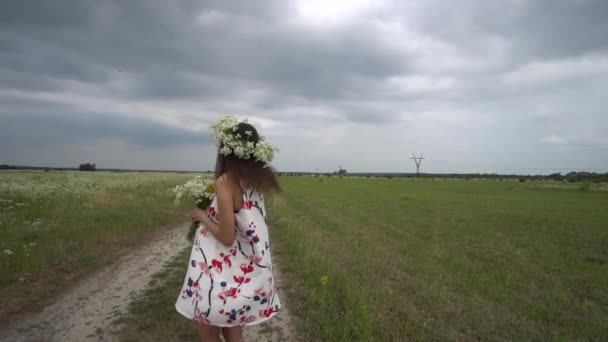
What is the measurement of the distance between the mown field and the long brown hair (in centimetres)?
481

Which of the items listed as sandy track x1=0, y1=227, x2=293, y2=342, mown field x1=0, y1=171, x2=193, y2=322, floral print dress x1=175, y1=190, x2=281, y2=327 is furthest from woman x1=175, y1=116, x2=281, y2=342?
mown field x1=0, y1=171, x2=193, y2=322

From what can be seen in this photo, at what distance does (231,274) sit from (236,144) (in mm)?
1108

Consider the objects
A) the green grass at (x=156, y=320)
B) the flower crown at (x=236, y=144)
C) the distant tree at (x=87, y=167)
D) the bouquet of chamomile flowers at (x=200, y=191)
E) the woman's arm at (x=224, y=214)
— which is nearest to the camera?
the woman's arm at (x=224, y=214)

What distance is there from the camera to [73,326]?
4.87 meters

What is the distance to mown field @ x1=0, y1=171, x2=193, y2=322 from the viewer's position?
253 inches

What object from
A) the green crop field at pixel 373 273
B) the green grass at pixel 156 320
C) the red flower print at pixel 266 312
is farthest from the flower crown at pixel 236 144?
the green grass at pixel 156 320

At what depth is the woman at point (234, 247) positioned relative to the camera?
9.52ft

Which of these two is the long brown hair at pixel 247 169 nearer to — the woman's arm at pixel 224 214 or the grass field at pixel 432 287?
the woman's arm at pixel 224 214

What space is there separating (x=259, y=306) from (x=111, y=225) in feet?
34.0

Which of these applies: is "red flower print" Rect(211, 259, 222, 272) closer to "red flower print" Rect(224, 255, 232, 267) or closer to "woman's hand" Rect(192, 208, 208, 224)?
"red flower print" Rect(224, 255, 232, 267)

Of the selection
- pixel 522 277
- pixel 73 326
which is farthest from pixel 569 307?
pixel 73 326

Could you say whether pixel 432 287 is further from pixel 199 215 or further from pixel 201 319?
pixel 199 215

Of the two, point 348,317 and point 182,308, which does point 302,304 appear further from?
point 182,308

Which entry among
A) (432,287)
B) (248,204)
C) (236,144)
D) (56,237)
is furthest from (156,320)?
(56,237)
